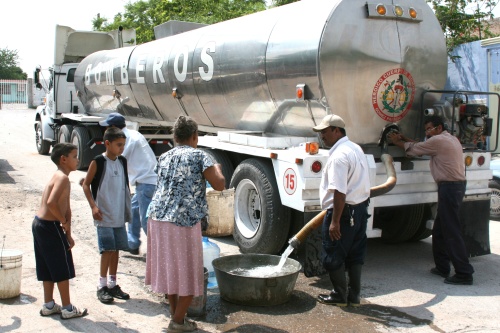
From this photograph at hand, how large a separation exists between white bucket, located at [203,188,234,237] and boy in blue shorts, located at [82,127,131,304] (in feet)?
5.97

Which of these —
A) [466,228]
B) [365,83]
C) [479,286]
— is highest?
[365,83]

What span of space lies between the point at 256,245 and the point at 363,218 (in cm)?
171

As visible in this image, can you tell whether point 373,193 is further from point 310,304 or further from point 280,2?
point 280,2

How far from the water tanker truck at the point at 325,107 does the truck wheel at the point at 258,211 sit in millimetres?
12

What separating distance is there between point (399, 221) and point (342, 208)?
8.97 ft

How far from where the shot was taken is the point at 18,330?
4.36 meters

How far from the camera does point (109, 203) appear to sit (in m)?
5.02

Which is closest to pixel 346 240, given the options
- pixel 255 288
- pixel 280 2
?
pixel 255 288

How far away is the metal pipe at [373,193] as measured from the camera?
5.29 metres

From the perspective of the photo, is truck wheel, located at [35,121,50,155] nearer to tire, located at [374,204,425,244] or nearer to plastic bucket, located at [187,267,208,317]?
tire, located at [374,204,425,244]

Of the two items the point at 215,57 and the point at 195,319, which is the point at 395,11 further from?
the point at 195,319

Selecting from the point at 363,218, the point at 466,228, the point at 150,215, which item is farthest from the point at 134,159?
the point at 466,228

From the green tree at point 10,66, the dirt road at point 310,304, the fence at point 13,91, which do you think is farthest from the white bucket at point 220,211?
the green tree at point 10,66

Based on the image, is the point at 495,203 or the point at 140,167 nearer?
the point at 140,167
